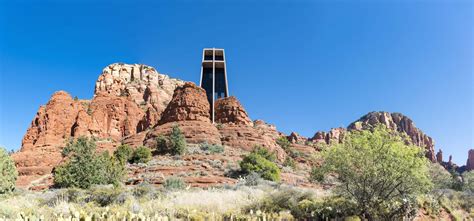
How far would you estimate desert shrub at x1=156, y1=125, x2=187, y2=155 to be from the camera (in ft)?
144

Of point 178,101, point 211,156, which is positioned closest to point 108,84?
point 178,101

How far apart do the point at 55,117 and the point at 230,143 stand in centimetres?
3355

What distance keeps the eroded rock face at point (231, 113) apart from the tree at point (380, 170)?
45.6 metres

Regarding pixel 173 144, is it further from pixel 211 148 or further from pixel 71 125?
pixel 71 125

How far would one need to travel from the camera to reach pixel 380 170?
1379cm

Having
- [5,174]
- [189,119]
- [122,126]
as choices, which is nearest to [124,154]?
[189,119]

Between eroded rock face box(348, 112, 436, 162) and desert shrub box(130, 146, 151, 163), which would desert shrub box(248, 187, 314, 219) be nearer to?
desert shrub box(130, 146, 151, 163)

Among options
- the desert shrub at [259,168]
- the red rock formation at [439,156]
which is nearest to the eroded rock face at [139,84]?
the desert shrub at [259,168]

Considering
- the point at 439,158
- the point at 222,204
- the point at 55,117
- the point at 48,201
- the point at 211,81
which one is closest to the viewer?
the point at 222,204

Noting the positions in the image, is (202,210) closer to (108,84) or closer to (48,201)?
(48,201)

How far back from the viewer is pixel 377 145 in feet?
46.0

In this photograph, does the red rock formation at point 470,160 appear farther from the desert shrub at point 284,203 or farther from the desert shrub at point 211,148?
the desert shrub at point 284,203

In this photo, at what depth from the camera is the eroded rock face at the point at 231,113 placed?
6091cm

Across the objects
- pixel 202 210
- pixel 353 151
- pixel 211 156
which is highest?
pixel 211 156
